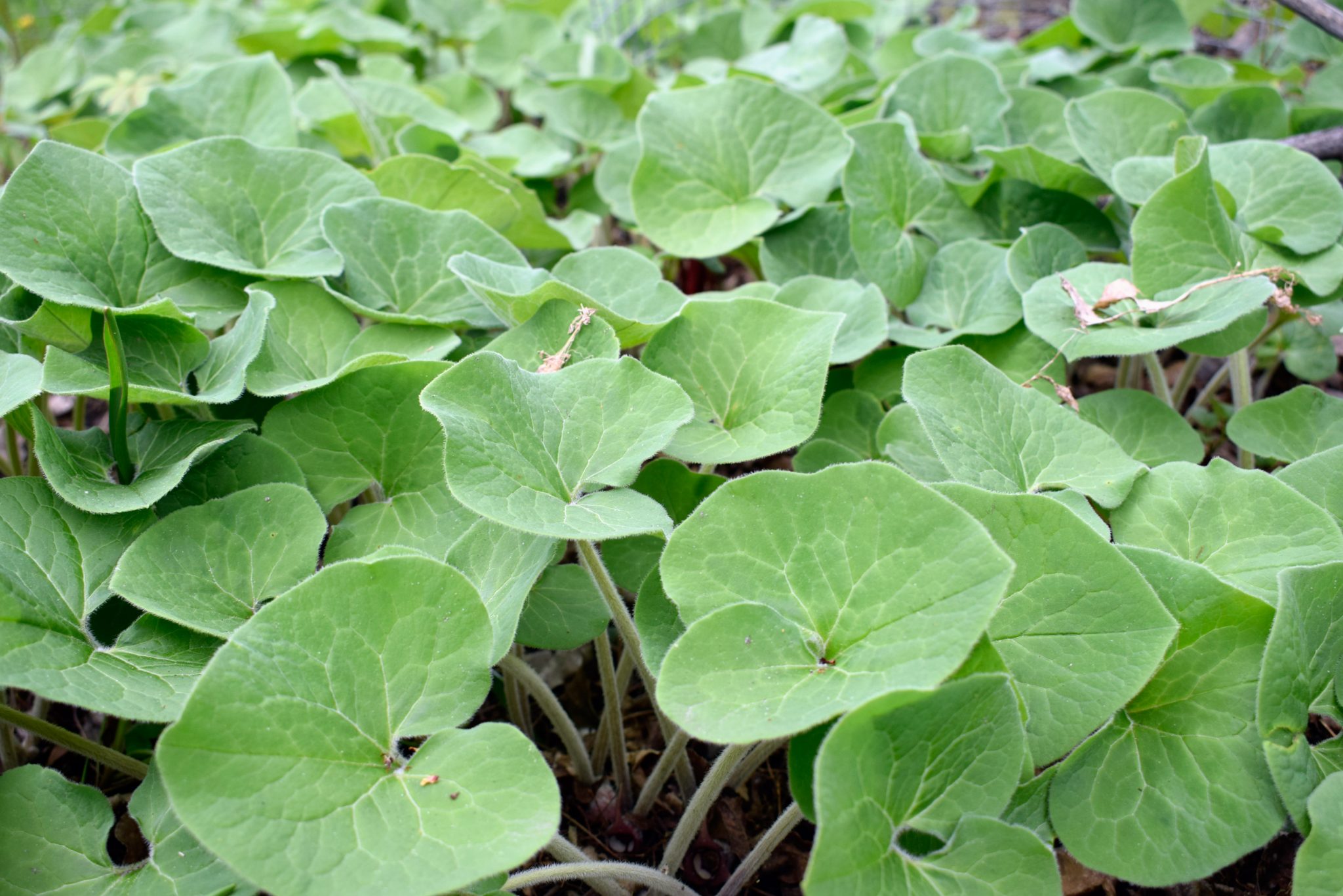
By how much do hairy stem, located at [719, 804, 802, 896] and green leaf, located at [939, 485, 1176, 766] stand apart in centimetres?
31

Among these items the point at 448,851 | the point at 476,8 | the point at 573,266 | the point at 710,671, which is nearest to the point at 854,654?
the point at 710,671

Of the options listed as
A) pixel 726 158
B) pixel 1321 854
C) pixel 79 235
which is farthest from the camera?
pixel 726 158

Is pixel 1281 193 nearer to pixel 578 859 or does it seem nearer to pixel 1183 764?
pixel 1183 764

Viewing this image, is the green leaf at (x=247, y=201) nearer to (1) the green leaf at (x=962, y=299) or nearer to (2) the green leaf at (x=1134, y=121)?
(1) the green leaf at (x=962, y=299)

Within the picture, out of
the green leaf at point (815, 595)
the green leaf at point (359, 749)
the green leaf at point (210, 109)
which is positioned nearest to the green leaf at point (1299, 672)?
the green leaf at point (815, 595)

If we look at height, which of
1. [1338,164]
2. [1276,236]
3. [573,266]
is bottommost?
[1338,164]

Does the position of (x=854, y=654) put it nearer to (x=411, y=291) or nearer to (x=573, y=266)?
(x=573, y=266)

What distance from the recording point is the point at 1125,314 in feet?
5.40

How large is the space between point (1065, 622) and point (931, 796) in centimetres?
28

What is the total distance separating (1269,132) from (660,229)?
1750 mm

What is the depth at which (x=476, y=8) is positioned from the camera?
3949mm

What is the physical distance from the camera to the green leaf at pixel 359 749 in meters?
0.89

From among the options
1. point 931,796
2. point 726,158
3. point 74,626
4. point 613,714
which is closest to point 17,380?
point 74,626

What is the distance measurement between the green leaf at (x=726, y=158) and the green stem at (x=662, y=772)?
3.76 ft
